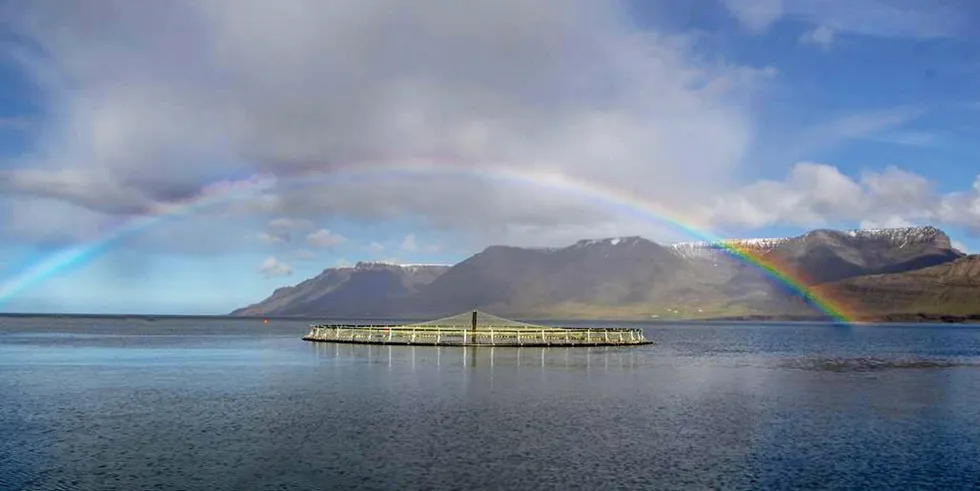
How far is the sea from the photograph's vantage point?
27480 mm

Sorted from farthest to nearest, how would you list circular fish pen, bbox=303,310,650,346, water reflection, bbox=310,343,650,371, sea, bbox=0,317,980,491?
circular fish pen, bbox=303,310,650,346 → water reflection, bbox=310,343,650,371 → sea, bbox=0,317,980,491

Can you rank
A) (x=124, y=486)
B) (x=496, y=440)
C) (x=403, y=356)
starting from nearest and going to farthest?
(x=124, y=486) → (x=496, y=440) → (x=403, y=356)

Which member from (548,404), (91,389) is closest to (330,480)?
(548,404)

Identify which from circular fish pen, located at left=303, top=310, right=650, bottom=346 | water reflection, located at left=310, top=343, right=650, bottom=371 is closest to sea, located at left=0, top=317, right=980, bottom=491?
water reflection, located at left=310, top=343, right=650, bottom=371

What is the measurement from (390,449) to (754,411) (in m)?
22.1

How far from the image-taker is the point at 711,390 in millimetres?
56219

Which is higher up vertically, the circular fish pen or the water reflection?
the circular fish pen

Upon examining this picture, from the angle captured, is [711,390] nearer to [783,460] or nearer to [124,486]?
[783,460]

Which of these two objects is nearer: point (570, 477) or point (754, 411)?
point (570, 477)

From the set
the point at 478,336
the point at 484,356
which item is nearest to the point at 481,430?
the point at 484,356

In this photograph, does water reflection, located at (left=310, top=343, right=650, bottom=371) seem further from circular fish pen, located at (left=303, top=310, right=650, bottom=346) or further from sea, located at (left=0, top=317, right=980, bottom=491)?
sea, located at (left=0, top=317, right=980, bottom=491)

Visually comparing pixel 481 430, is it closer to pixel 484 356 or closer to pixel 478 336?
pixel 484 356

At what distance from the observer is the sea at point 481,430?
27480 mm

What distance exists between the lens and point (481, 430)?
3675 cm
